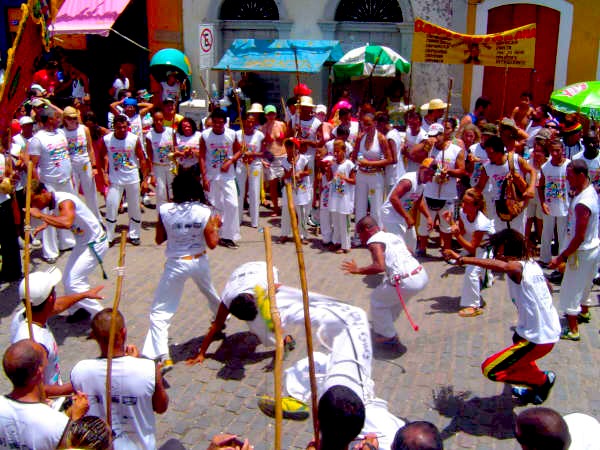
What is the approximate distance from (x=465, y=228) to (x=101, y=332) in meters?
4.82

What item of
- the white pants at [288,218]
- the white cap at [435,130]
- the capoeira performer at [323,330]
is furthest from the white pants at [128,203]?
the white cap at [435,130]

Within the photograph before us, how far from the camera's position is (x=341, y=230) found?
9.54 metres

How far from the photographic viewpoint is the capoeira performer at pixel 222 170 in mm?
9633

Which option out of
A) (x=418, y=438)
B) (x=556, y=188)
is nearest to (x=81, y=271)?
(x=418, y=438)

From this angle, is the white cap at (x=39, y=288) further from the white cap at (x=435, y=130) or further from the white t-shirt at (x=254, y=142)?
the white cap at (x=435, y=130)

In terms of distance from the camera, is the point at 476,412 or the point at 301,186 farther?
the point at 301,186

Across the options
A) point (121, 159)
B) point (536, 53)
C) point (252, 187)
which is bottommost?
point (252, 187)

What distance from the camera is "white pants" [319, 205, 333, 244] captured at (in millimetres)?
9742

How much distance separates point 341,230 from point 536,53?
8.42m

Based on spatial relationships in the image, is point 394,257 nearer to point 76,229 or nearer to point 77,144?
point 76,229

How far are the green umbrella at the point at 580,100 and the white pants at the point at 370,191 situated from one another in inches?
121

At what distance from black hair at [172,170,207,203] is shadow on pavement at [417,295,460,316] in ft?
10.0

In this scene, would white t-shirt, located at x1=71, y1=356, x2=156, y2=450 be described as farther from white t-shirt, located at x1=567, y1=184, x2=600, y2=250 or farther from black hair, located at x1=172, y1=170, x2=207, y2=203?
white t-shirt, located at x1=567, y1=184, x2=600, y2=250

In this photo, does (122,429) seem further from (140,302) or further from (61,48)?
(61,48)
